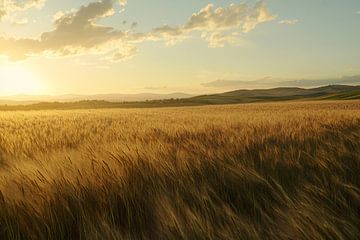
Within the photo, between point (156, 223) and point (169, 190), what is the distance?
415mm

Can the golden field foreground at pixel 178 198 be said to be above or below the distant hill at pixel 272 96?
above

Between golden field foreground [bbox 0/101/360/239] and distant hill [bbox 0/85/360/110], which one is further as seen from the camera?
distant hill [bbox 0/85/360/110]

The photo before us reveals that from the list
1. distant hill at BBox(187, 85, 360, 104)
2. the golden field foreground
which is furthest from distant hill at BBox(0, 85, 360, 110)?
the golden field foreground

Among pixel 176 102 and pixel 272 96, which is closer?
pixel 176 102

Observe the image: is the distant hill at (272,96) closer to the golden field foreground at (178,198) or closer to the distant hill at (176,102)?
the distant hill at (176,102)

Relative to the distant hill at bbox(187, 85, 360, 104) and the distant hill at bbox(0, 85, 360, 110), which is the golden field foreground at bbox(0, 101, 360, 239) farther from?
the distant hill at bbox(187, 85, 360, 104)

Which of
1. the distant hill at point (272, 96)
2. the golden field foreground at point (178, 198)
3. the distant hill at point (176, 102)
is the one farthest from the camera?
the distant hill at point (272, 96)

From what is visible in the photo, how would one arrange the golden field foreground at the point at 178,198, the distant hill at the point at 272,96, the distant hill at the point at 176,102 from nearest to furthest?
1. the golden field foreground at the point at 178,198
2. the distant hill at the point at 176,102
3. the distant hill at the point at 272,96

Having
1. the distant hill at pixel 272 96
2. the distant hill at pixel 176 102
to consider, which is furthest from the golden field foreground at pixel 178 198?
the distant hill at pixel 272 96

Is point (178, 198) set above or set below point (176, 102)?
above

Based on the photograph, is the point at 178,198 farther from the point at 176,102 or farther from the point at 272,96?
the point at 272,96

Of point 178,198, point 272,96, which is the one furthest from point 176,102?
point 178,198

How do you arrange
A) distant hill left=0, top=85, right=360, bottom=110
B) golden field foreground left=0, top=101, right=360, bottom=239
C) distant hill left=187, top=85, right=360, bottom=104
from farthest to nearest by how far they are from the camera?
1. distant hill left=187, top=85, right=360, bottom=104
2. distant hill left=0, top=85, right=360, bottom=110
3. golden field foreground left=0, top=101, right=360, bottom=239

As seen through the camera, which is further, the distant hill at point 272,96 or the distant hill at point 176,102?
the distant hill at point 272,96
